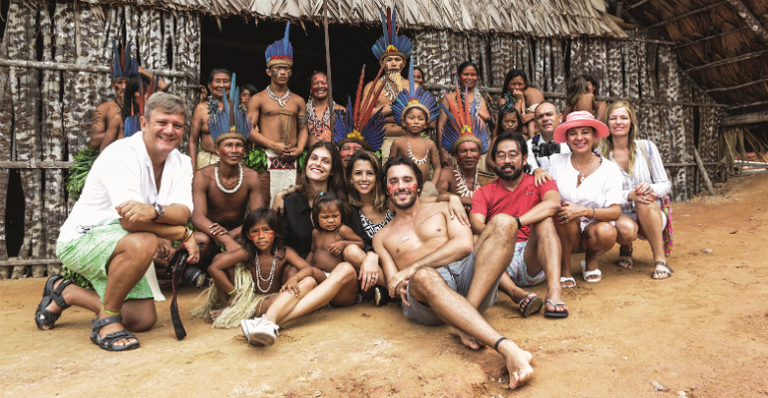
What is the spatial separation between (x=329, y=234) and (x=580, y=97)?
319 centimetres

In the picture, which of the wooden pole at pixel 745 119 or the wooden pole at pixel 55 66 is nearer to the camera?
the wooden pole at pixel 55 66

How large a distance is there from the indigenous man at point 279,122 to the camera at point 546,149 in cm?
213

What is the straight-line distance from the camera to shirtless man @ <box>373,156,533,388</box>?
221cm

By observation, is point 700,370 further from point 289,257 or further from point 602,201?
point 289,257

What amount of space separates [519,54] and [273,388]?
5.52 m

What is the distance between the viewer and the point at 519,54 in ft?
20.8

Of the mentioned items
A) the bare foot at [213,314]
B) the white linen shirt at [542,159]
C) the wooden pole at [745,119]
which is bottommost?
the bare foot at [213,314]

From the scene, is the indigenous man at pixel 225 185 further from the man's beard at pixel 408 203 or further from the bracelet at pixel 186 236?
the man's beard at pixel 408 203

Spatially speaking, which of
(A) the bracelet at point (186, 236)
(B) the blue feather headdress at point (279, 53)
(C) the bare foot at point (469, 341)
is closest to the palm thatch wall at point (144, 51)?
(B) the blue feather headdress at point (279, 53)

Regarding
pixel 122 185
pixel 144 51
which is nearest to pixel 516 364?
pixel 122 185

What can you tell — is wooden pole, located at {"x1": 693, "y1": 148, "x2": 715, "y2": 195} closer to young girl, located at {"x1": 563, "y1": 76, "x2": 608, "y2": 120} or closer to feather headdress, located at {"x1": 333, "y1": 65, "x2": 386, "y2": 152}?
young girl, located at {"x1": 563, "y1": 76, "x2": 608, "y2": 120}

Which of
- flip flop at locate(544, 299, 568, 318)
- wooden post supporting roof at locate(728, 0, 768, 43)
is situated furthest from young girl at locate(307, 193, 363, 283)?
wooden post supporting roof at locate(728, 0, 768, 43)

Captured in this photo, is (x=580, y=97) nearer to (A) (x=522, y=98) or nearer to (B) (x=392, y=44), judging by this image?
(A) (x=522, y=98)

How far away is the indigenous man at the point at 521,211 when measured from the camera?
2.96 meters
